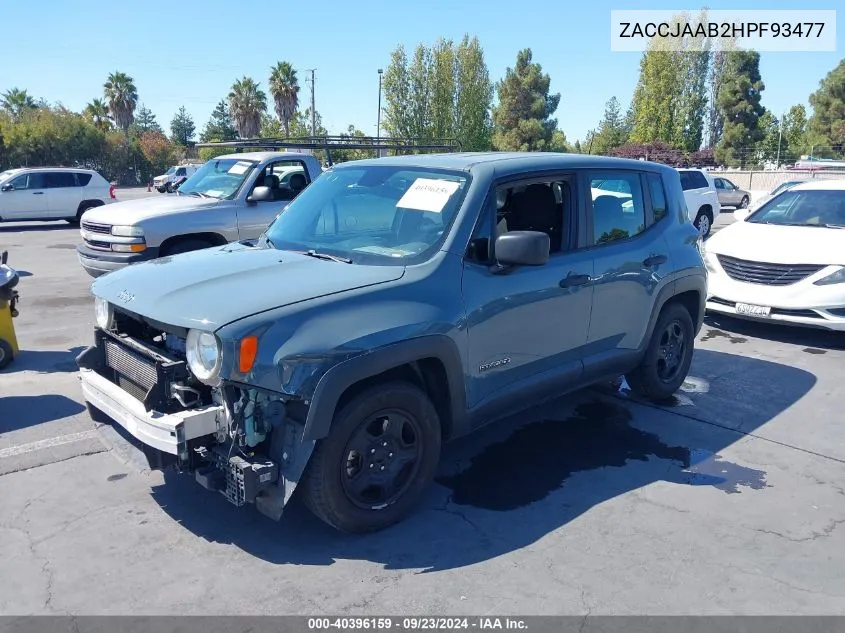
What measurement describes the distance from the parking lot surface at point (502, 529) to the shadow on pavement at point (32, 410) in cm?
2

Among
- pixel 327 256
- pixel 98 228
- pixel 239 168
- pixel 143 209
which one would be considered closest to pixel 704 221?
pixel 239 168

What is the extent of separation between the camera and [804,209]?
8711 millimetres

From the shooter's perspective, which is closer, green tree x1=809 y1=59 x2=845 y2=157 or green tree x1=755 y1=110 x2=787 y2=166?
green tree x1=755 y1=110 x2=787 y2=166

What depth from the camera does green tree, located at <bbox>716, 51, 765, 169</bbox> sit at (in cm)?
4728

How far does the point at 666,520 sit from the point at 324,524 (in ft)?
6.18

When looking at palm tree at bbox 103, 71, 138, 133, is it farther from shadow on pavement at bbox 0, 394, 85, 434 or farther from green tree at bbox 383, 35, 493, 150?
shadow on pavement at bbox 0, 394, 85, 434

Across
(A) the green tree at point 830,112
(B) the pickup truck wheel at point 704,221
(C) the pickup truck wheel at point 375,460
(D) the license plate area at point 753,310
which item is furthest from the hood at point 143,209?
(A) the green tree at point 830,112

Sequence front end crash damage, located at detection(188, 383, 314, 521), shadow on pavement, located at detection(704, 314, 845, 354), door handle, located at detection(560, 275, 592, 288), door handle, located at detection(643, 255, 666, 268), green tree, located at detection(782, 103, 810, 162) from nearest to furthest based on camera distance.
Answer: front end crash damage, located at detection(188, 383, 314, 521) → door handle, located at detection(560, 275, 592, 288) → door handle, located at detection(643, 255, 666, 268) → shadow on pavement, located at detection(704, 314, 845, 354) → green tree, located at detection(782, 103, 810, 162)

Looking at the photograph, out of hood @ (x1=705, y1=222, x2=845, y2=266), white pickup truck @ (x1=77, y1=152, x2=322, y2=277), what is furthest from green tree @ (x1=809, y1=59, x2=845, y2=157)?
white pickup truck @ (x1=77, y1=152, x2=322, y2=277)

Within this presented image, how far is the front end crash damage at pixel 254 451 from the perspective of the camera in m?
3.21

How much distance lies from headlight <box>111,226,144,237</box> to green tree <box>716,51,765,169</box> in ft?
153

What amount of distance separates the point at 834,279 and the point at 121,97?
63.9m
